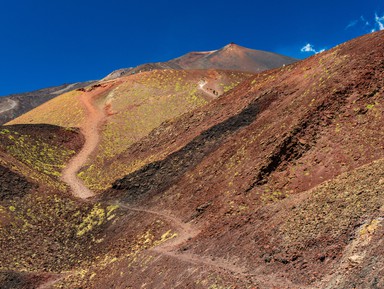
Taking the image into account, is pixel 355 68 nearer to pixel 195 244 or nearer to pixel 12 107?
pixel 195 244

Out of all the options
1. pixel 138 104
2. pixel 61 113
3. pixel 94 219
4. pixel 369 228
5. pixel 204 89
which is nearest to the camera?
pixel 369 228

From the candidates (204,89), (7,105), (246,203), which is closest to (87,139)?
(204,89)

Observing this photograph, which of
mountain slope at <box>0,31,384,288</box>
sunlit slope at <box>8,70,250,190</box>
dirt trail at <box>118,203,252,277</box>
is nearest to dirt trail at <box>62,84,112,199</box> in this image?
sunlit slope at <box>8,70,250,190</box>

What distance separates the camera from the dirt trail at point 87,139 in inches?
1590

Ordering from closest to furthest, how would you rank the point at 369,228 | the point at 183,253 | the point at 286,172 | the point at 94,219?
the point at 369,228
the point at 183,253
the point at 286,172
the point at 94,219

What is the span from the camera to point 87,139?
182 feet

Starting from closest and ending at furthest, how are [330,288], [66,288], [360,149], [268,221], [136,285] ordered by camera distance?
[330,288] → [268,221] → [136,285] → [360,149] → [66,288]

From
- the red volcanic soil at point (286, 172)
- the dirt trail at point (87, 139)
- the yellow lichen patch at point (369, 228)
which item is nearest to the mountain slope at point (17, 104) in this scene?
the dirt trail at point (87, 139)

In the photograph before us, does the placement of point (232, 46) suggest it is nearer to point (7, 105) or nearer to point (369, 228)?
point (7, 105)

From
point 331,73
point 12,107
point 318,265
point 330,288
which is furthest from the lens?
point 12,107

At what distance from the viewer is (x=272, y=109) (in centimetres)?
3142

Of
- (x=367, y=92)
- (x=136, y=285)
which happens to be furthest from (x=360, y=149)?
(x=136, y=285)

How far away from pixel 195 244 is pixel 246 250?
4.36 metres

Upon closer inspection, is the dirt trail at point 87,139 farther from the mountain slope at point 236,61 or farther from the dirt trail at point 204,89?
the mountain slope at point 236,61
